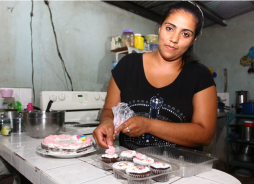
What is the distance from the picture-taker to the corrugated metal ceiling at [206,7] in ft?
11.5

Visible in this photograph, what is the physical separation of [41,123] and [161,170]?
3.15ft

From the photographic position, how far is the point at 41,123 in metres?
1.39

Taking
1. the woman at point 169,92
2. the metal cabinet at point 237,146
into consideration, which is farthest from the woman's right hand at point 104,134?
the metal cabinet at point 237,146

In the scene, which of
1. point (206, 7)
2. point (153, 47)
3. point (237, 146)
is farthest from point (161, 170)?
point (237, 146)

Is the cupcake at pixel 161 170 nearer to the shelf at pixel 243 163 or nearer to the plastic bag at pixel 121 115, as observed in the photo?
the plastic bag at pixel 121 115

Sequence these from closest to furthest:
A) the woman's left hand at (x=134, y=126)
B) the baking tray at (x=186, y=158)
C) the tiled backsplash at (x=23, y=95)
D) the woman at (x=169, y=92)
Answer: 1. the baking tray at (x=186, y=158)
2. the woman's left hand at (x=134, y=126)
3. the woman at (x=169, y=92)
4. the tiled backsplash at (x=23, y=95)

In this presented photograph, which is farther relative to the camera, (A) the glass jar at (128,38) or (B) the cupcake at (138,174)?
(A) the glass jar at (128,38)

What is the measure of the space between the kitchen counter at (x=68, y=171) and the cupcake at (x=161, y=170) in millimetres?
30

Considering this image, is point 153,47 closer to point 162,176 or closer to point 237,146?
point 162,176

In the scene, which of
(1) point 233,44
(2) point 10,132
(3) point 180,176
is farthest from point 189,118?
A: (1) point 233,44

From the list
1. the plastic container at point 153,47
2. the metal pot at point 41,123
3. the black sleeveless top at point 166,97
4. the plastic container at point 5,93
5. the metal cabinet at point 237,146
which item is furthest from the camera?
the metal cabinet at point 237,146

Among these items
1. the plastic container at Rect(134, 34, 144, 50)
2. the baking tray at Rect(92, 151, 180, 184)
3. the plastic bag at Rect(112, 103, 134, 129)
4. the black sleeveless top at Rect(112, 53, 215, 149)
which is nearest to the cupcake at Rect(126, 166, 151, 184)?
the baking tray at Rect(92, 151, 180, 184)

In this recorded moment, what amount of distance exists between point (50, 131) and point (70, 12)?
1.92m

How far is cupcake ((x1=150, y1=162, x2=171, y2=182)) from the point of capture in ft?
2.36
